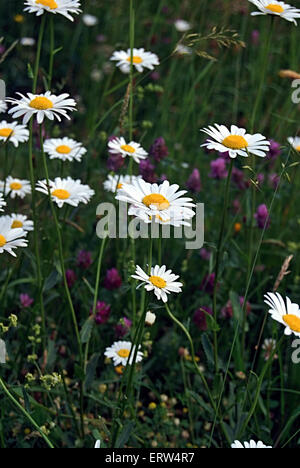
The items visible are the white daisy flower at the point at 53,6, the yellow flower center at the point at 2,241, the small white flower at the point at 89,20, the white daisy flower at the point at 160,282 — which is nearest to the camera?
the white daisy flower at the point at 160,282

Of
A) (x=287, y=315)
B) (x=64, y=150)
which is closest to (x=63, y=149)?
(x=64, y=150)

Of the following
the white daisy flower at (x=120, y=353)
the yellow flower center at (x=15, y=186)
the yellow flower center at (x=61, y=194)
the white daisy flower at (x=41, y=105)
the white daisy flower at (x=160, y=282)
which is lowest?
the white daisy flower at (x=120, y=353)

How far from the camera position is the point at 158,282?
1138 millimetres

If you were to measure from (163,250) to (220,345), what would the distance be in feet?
1.29

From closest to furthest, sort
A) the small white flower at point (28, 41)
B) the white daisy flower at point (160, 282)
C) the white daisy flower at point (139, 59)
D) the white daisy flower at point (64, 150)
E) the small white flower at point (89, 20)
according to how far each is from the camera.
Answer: the white daisy flower at point (160, 282)
the white daisy flower at point (64, 150)
the white daisy flower at point (139, 59)
the small white flower at point (28, 41)
the small white flower at point (89, 20)

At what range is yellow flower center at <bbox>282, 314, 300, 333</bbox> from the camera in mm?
1130

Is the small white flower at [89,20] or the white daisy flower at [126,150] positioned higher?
the small white flower at [89,20]

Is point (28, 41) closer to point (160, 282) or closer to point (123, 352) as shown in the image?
point (123, 352)

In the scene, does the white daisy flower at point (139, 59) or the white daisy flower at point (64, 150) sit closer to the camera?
the white daisy flower at point (64, 150)

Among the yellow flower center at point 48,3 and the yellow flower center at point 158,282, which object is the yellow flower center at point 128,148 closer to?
the yellow flower center at point 48,3

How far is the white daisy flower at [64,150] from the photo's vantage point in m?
1.62

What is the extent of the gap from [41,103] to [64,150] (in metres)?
0.40

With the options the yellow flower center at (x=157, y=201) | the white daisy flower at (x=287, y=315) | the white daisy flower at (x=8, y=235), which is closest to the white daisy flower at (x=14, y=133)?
the white daisy flower at (x=8, y=235)

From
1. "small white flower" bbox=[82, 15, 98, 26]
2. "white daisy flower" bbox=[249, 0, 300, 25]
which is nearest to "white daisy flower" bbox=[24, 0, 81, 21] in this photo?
"white daisy flower" bbox=[249, 0, 300, 25]
